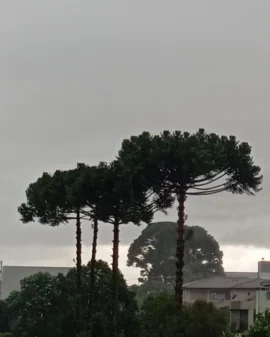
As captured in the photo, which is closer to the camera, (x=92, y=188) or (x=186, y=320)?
(x=186, y=320)

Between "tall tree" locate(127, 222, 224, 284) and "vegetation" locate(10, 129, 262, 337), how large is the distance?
57.0 m

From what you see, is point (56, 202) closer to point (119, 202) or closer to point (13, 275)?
point (119, 202)

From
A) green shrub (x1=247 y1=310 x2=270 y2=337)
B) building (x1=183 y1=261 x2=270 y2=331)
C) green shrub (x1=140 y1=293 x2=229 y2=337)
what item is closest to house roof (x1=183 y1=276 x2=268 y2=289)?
building (x1=183 y1=261 x2=270 y2=331)

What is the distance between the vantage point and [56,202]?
48781 millimetres

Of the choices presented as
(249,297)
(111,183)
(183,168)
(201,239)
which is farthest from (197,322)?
(201,239)

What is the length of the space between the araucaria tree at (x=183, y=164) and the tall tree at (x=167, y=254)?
83217mm

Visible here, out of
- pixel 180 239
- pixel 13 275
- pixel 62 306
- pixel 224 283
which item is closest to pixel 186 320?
pixel 180 239

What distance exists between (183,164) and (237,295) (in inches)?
1500

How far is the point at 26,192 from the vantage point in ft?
171

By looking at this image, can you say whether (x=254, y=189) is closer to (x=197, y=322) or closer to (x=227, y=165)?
(x=227, y=165)

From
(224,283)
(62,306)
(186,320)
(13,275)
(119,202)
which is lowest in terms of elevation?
(62,306)

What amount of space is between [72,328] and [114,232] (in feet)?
46.0

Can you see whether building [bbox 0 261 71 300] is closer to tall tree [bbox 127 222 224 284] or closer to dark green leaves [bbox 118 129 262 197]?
tall tree [bbox 127 222 224 284]

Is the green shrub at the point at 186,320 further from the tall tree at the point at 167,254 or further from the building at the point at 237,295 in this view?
the tall tree at the point at 167,254
